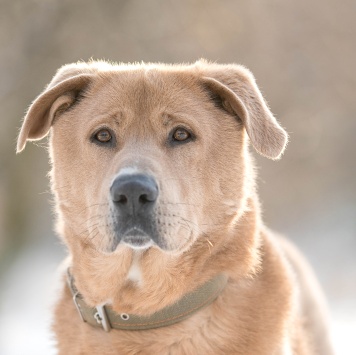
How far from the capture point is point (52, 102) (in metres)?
4.32

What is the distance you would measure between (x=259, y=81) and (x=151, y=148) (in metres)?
9.83

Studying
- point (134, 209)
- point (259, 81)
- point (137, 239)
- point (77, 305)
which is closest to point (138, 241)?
point (137, 239)

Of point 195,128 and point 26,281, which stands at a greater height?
point 195,128

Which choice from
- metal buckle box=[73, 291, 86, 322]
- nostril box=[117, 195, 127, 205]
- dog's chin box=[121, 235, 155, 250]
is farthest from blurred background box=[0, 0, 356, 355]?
nostril box=[117, 195, 127, 205]

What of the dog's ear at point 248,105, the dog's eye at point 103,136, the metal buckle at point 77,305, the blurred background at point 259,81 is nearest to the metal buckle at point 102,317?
the metal buckle at point 77,305

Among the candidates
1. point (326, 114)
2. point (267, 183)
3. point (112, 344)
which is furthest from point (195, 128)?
point (326, 114)

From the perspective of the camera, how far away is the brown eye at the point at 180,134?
418 centimetres

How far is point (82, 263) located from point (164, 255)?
465 mm

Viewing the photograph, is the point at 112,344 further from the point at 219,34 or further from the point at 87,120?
the point at 219,34

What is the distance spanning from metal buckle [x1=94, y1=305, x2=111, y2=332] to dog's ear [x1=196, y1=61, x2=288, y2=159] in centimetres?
116

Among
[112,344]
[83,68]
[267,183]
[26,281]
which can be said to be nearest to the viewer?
[112,344]

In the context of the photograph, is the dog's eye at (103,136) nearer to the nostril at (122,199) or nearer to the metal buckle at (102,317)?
the nostril at (122,199)

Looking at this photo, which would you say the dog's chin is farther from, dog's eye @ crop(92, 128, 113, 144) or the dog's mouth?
dog's eye @ crop(92, 128, 113, 144)

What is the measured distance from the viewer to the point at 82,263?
166 inches
